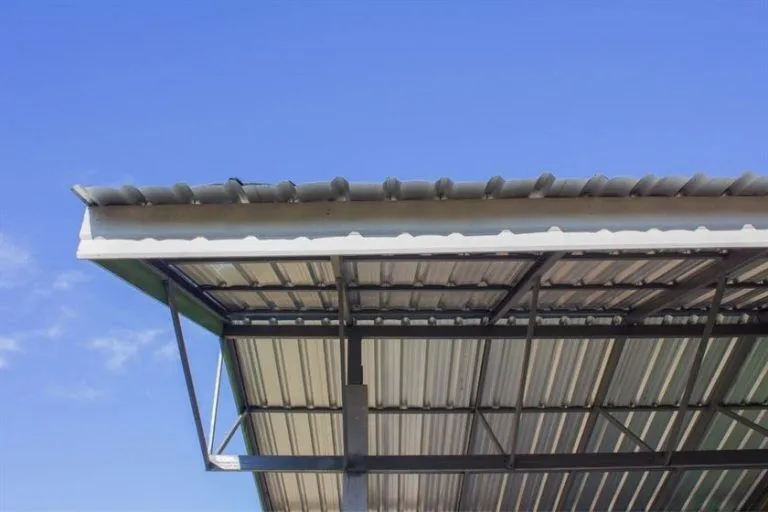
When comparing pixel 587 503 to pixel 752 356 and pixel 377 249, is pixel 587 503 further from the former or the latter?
pixel 377 249

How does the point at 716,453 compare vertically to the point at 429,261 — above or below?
below

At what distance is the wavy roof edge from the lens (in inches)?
112

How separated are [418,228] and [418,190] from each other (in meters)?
0.19

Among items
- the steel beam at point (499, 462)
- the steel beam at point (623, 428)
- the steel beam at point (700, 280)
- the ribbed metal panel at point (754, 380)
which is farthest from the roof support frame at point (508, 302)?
the ribbed metal panel at point (754, 380)

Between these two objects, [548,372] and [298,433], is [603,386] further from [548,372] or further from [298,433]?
[298,433]

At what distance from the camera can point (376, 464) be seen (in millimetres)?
5031

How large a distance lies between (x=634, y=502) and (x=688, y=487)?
68cm

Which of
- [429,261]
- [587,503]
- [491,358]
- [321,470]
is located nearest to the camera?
[429,261]

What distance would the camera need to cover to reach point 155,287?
152 inches

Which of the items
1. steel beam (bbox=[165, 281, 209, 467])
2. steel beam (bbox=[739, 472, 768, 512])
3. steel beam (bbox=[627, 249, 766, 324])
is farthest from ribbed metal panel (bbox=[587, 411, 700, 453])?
steel beam (bbox=[165, 281, 209, 467])

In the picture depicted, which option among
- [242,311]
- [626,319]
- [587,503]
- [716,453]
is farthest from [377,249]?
[587,503]

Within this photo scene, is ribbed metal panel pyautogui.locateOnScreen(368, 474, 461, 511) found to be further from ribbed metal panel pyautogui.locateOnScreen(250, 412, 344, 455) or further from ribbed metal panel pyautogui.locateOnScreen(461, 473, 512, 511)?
ribbed metal panel pyautogui.locateOnScreen(250, 412, 344, 455)

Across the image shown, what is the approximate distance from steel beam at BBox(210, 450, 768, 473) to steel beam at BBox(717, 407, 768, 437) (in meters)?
0.28

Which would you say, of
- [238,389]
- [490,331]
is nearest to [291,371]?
[238,389]
